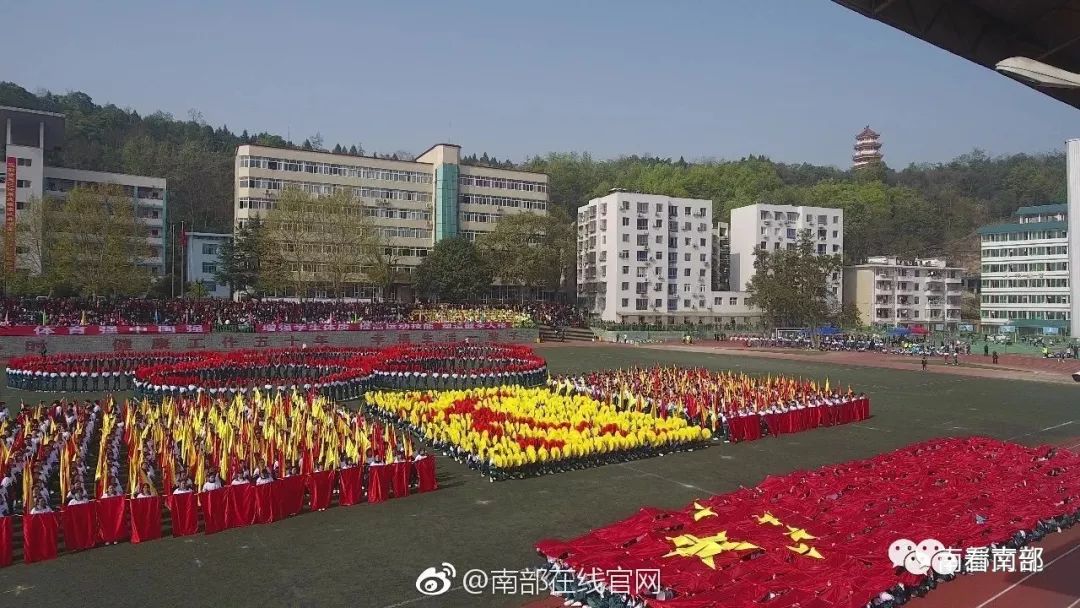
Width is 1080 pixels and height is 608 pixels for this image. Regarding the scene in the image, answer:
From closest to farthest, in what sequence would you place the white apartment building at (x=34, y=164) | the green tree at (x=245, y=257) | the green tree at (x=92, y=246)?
the green tree at (x=92, y=246), the white apartment building at (x=34, y=164), the green tree at (x=245, y=257)

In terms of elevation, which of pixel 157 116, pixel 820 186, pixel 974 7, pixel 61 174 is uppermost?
pixel 157 116

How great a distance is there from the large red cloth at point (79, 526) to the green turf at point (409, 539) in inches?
8.5

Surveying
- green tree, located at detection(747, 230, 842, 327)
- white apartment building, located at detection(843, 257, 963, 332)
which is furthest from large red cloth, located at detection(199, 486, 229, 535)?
white apartment building, located at detection(843, 257, 963, 332)

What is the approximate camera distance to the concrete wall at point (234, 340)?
3381cm

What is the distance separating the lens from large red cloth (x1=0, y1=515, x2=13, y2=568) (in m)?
9.88

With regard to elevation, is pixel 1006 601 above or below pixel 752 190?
below

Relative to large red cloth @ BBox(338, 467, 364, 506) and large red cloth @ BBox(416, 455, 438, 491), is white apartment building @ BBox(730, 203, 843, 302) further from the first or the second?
large red cloth @ BBox(338, 467, 364, 506)

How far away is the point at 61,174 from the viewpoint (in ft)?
196

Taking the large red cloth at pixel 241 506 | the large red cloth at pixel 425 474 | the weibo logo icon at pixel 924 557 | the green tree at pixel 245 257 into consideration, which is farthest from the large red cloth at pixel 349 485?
the green tree at pixel 245 257

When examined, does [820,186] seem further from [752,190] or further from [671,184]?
[671,184]

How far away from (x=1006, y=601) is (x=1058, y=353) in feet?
148

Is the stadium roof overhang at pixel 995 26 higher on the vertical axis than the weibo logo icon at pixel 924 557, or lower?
higher

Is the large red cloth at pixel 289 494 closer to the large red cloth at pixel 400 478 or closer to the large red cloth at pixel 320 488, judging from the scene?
the large red cloth at pixel 320 488

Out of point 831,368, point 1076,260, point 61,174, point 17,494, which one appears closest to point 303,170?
point 61,174
